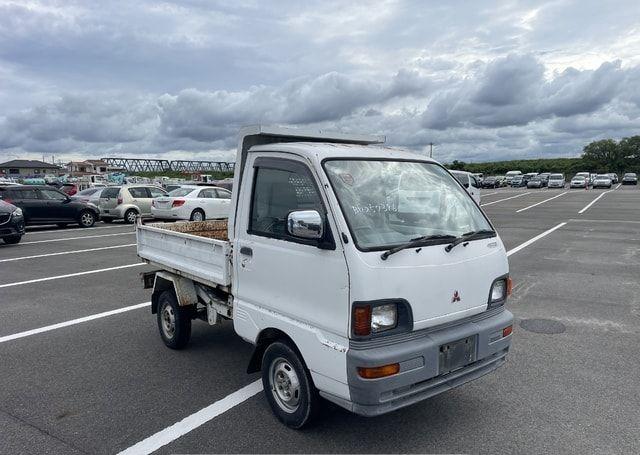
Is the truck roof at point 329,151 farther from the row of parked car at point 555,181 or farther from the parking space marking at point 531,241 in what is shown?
the row of parked car at point 555,181

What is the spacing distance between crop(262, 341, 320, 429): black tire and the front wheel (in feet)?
57.1

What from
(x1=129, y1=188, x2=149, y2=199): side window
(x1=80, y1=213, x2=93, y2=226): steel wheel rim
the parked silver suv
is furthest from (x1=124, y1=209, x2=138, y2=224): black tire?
(x1=80, y1=213, x2=93, y2=226): steel wheel rim

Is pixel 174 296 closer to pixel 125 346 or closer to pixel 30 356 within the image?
pixel 125 346

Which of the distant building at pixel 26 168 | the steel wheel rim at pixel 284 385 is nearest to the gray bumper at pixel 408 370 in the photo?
the steel wheel rim at pixel 284 385

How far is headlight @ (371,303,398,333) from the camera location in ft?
10.0

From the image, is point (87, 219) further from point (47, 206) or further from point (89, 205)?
point (47, 206)

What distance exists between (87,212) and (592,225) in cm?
1895

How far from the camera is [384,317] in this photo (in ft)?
10.2

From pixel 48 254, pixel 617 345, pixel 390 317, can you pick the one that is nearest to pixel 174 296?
pixel 390 317

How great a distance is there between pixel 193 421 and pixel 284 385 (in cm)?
77

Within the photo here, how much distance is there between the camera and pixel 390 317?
3125mm

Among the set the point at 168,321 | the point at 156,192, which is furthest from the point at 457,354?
the point at 156,192

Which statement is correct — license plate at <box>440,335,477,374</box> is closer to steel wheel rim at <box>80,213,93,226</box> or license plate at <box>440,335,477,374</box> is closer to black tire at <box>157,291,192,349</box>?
black tire at <box>157,291,192,349</box>

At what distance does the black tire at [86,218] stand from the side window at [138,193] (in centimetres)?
187
